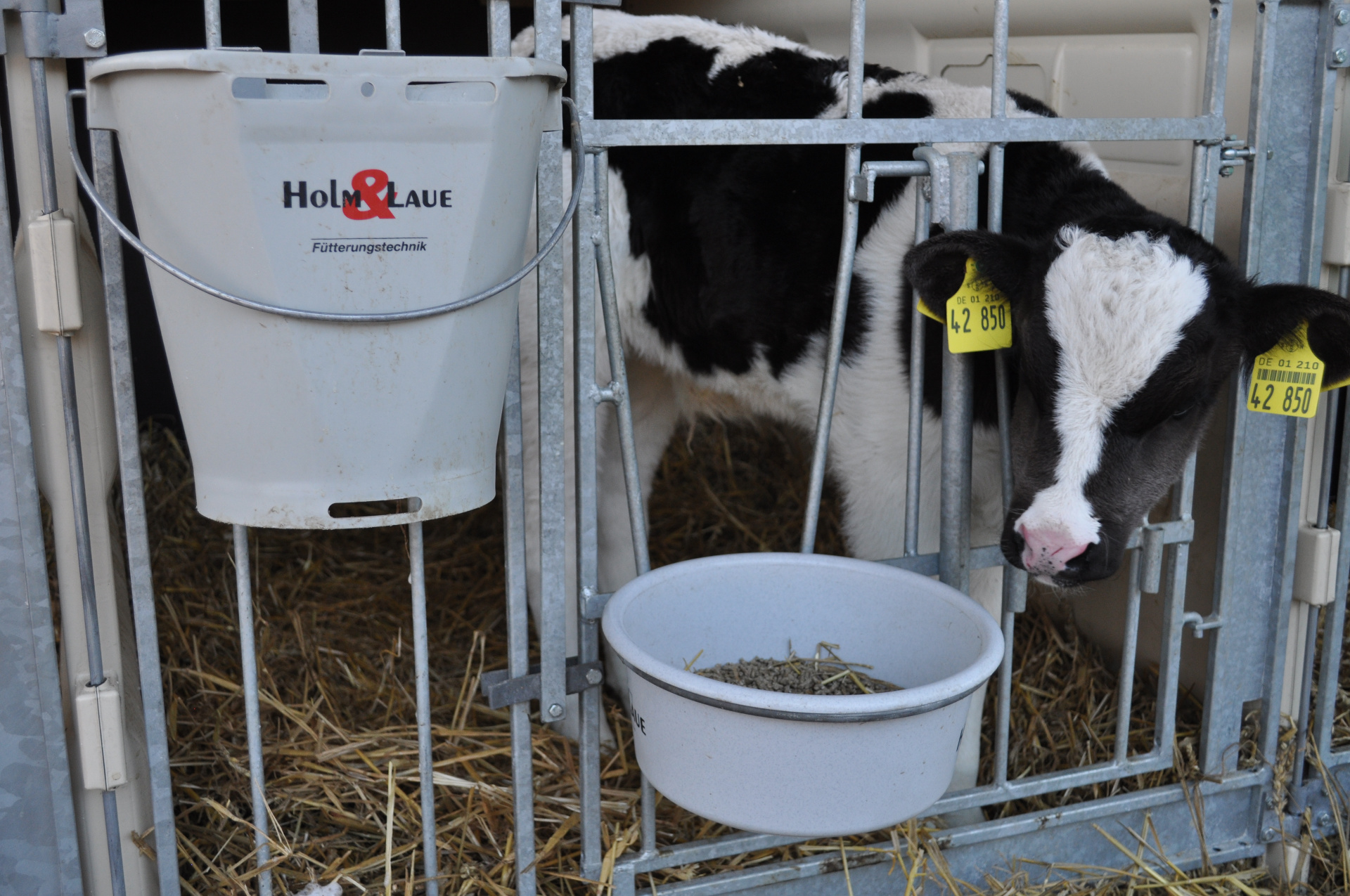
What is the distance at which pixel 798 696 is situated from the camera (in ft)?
5.17

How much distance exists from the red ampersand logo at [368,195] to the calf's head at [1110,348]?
0.99m

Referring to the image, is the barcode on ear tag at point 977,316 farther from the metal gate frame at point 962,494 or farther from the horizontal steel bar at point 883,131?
the horizontal steel bar at point 883,131

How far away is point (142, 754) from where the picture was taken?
6.73ft

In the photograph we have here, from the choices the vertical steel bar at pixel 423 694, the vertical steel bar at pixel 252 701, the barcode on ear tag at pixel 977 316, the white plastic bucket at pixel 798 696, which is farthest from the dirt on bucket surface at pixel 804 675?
the vertical steel bar at pixel 252 701

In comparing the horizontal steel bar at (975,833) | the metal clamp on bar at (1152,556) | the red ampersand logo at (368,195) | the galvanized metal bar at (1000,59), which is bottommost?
the horizontal steel bar at (975,833)

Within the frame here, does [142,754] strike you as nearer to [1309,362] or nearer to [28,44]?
[28,44]

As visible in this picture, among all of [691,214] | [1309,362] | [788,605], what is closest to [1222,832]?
[1309,362]

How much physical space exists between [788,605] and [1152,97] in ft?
4.80

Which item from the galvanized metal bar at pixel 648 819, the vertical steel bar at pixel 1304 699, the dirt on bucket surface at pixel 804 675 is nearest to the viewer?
the dirt on bucket surface at pixel 804 675

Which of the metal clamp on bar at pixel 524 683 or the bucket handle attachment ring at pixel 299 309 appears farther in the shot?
the metal clamp on bar at pixel 524 683

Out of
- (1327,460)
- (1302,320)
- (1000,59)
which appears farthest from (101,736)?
(1327,460)

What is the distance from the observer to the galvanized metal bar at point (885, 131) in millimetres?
1859

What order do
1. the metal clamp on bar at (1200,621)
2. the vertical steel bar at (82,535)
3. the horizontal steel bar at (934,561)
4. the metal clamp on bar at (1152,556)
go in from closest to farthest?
the vertical steel bar at (82,535) → the horizontal steel bar at (934,561) → the metal clamp on bar at (1152,556) → the metal clamp on bar at (1200,621)

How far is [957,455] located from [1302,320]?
634 millimetres
